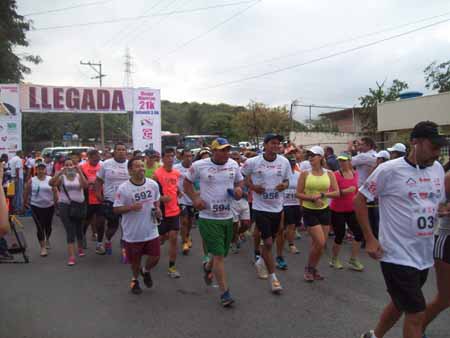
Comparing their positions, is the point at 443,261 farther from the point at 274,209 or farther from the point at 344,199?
the point at 344,199

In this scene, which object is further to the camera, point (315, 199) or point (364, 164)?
point (364, 164)

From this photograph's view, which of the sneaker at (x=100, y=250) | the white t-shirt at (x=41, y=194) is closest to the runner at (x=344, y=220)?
the sneaker at (x=100, y=250)

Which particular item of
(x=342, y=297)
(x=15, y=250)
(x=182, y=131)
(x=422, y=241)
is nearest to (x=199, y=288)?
(x=342, y=297)

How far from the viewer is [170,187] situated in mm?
6516

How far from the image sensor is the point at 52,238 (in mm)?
8875

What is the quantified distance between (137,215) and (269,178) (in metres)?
1.77

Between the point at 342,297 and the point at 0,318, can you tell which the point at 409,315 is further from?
the point at 0,318

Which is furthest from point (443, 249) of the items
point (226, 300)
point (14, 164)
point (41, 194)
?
point (14, 164)

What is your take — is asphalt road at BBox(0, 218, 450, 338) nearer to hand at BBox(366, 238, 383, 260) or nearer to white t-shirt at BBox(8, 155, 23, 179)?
hand at BBox(366, 238, 383, 260)

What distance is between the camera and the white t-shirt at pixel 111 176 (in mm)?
7031

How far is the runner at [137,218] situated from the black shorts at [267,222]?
131 centimetres

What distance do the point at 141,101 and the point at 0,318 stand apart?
10.2m

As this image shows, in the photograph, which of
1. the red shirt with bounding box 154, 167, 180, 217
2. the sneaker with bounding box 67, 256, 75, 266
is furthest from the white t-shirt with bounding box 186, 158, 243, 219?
the sneaker with bounding box 67, 256, 75, 266

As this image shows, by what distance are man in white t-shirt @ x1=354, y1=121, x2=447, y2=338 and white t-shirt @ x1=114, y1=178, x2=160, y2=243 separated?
2967 mm
